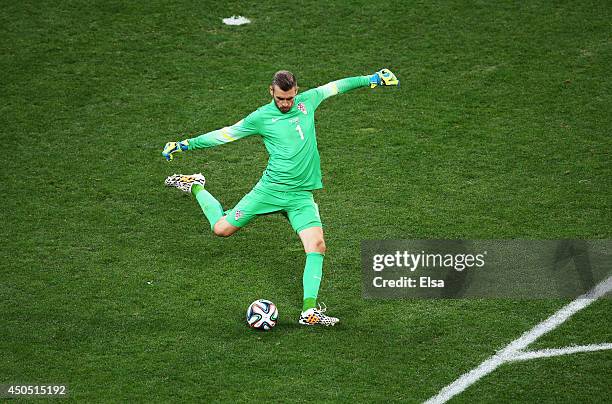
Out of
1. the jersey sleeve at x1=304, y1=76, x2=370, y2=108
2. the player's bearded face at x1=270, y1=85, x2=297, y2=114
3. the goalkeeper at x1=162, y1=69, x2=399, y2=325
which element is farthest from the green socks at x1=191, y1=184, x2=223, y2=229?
the jersey sleeve at x1=304, y1=76, x2=370, y2=108

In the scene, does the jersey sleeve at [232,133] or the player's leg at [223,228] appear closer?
the jersey sleeve at [232,133]

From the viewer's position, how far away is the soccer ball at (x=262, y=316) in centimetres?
870

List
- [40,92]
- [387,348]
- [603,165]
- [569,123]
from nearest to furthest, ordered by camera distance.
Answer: [387,348], [603,165], [569,123], [40,92]

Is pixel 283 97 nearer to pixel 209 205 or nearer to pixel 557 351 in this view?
pixel 209 205

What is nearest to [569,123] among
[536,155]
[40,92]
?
[536,155]

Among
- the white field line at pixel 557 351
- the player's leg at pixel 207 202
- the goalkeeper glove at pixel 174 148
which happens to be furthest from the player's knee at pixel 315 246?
A: the white field line at pixel 557 351

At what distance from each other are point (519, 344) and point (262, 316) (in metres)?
2.22

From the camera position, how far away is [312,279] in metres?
8.77

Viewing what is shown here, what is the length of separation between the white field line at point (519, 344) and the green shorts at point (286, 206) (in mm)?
1930

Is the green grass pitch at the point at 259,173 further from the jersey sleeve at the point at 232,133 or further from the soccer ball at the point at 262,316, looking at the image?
the jersey sleeve at the point at 232,133

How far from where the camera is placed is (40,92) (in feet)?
41.4

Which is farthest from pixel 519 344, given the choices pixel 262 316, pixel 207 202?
pixel 207 202

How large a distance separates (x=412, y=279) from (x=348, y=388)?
6.28 ft

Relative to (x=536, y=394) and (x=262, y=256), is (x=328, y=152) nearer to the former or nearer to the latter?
(x=262, y=256)
